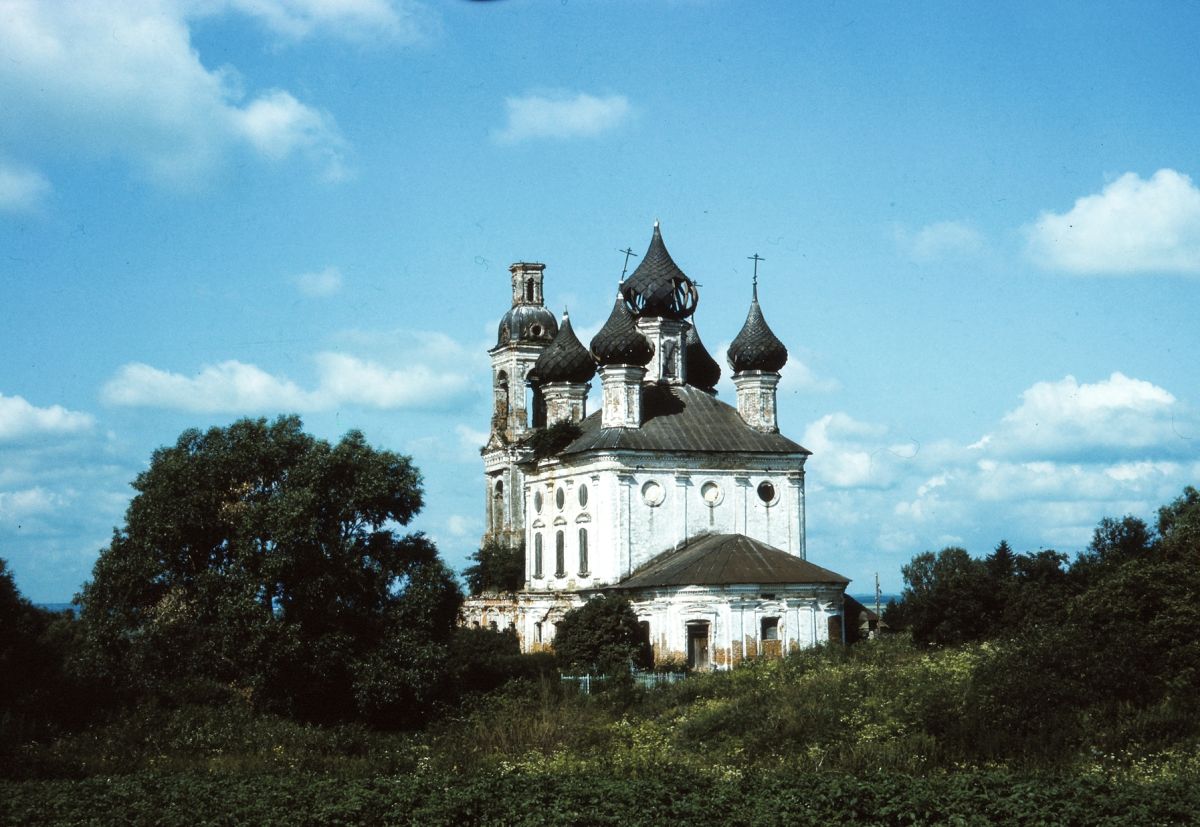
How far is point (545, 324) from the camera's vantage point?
8000 cm

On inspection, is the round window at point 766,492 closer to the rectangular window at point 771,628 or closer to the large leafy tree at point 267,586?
the rectangular window at point 771,628

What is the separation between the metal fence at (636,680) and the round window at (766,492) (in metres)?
9.98

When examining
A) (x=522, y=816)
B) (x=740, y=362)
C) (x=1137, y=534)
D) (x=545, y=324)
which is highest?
(x=545, y=324)

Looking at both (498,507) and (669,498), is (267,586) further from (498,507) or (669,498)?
(498,507)

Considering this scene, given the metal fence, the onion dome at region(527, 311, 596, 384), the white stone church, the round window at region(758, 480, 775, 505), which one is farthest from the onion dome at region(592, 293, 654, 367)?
the metal fence

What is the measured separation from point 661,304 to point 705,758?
29.5 m

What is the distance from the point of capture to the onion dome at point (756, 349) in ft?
178

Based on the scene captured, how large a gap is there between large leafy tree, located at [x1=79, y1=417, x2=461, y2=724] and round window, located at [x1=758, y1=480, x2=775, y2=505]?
17.9 m

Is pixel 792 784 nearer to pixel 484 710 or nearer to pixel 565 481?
pixel 484 710

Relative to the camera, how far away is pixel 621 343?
5244 centimetres

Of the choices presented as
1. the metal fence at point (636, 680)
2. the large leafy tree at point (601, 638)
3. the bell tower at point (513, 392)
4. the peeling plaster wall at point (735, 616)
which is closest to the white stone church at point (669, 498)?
the peeling plaster wall at point (735, 616)

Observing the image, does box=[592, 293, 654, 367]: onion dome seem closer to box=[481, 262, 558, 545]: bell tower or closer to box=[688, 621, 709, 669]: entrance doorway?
box=[688, 621, 709, 669]: entrance doorway

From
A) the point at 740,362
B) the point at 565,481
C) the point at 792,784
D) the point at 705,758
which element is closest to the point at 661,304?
the point at 740,362

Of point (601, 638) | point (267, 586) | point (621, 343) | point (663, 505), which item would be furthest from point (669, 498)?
point (267, 586)
